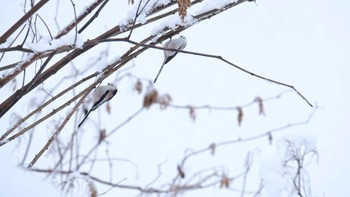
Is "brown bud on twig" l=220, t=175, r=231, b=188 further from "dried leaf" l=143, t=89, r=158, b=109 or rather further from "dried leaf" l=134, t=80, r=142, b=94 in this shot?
"dried leaf" l=134, t=80, r=142, b=94

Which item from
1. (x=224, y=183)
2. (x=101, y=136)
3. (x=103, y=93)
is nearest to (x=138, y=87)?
Answer: (x=101, y=136)

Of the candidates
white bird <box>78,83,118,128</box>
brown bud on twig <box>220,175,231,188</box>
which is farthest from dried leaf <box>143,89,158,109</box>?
white bird <box>78,83,118,128</box>

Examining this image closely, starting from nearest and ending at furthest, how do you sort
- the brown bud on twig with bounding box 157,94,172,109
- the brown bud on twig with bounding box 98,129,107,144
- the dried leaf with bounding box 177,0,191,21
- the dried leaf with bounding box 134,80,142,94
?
the dried leaf with bounding box 177,0,191,21 → the brown bud on twig with bounding box 98,129,107,144 → the dried leaf with bounding box 134,80,142,94 → the brown bud on twig with bounding box 157,94,172,109

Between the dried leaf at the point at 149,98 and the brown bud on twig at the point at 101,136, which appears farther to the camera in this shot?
the dried leaf at the point at 149,98

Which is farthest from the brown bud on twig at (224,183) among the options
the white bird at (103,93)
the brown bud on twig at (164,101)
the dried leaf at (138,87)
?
the white bird at (103,93)

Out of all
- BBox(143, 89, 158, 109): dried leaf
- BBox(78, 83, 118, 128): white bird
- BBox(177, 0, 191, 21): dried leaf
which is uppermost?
BBox(143, 89, 158, 109): dried leaf

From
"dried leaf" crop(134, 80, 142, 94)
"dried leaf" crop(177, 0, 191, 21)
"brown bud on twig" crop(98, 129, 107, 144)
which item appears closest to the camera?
"dried leaf" crop(177, 0, 191, 21)

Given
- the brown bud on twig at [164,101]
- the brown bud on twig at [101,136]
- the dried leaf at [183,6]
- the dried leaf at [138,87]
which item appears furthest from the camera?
the brown bud on twig at [164,101]

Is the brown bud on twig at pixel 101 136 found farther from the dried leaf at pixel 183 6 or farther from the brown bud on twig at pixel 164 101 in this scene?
the dried leaf at pixel 183 6

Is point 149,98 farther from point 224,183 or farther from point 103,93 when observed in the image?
point 103,93

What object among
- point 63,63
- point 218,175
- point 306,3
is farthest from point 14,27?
point 306,3

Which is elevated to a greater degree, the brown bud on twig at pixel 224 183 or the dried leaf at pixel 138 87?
the dried leaf at pixel 138 87

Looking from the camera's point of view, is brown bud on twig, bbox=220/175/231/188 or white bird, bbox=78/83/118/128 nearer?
white bird, bbox=78/83/118/128

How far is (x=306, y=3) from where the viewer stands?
84.8ft
